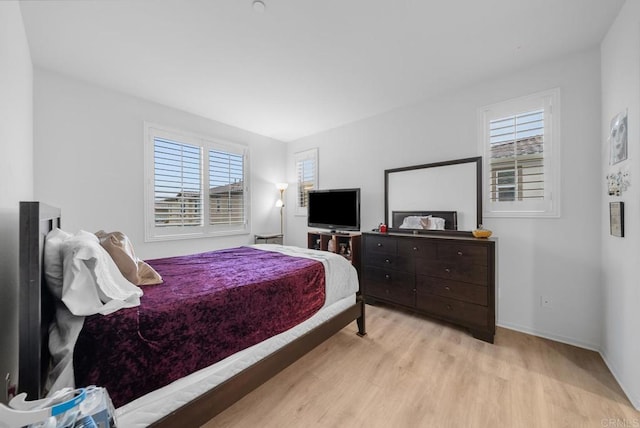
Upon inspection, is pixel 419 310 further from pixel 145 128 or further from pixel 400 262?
pixel 145 128

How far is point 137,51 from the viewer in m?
2.18

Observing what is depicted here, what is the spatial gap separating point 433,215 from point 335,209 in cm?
145

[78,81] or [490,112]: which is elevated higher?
[78,81]

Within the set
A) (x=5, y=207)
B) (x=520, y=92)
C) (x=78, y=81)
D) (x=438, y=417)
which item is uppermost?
(x=78, y=81)

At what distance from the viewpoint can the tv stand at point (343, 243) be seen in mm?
3613

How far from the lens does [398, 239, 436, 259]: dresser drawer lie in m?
2.66

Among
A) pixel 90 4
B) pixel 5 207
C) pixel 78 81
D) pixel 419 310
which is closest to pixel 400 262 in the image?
pixel 419 310

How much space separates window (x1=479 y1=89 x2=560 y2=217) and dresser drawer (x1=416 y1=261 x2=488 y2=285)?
0.69m

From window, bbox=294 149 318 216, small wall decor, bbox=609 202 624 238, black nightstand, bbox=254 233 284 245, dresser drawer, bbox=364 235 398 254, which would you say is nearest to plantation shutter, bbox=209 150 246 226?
black nightstand, bbox=254 233 284 245

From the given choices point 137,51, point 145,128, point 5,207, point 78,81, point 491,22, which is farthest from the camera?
point 145,128

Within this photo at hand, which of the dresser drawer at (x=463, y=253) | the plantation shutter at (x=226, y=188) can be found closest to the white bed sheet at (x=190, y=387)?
the dresser drawer at (x=463, y=253)

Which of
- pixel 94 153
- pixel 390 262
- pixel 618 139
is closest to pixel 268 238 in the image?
pixel 390 262

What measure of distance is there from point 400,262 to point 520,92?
2132 mm

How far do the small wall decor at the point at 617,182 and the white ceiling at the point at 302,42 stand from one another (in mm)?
1163
